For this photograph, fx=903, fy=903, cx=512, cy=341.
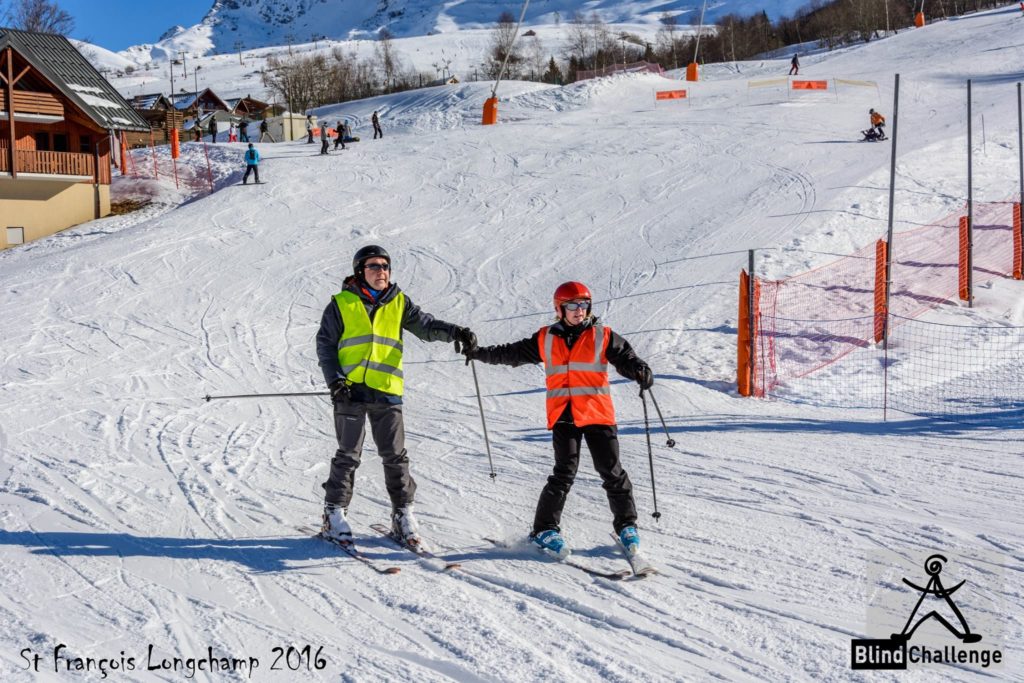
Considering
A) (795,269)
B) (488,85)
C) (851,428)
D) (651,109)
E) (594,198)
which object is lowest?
(851,428)

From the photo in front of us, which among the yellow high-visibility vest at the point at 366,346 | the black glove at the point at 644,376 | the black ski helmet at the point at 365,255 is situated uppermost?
the black ski helmet at the point at 365,255

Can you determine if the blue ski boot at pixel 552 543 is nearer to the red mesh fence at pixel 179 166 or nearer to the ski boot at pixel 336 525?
the ski boot at pixel 336 525

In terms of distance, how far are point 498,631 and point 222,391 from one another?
708cm

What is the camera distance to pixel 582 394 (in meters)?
4.83

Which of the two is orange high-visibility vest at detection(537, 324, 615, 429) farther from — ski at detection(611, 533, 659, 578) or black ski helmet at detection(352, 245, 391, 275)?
black ski helmet at detection(352, 245, 391, 275)

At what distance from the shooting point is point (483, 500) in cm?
622

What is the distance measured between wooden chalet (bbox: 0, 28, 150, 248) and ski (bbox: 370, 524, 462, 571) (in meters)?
22.4

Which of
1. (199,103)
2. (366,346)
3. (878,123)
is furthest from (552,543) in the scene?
(199,103)

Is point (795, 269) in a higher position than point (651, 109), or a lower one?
lower

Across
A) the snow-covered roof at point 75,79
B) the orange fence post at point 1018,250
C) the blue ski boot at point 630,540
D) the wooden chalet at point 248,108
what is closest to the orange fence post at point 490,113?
the snow-covered roof at point 75,79

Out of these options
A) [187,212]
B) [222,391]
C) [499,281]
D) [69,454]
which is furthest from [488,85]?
[69,454]

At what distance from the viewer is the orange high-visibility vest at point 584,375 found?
4.82 metres

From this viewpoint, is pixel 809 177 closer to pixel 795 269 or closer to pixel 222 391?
pixel 795 269

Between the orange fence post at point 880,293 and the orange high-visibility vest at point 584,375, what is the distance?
26.2 feet
